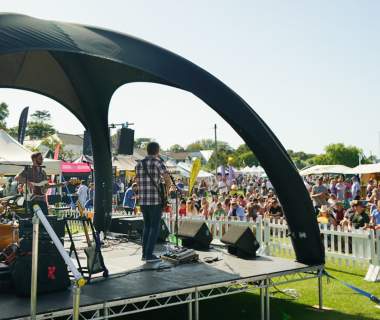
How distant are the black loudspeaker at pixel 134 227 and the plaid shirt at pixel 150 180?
2752 mm

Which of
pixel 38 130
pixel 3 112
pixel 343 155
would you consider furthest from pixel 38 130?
pixel 343 155

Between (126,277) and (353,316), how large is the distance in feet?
11.2

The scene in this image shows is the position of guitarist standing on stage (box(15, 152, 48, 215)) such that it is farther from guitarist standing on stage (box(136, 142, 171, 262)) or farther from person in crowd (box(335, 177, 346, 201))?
person in crowd (box(335, 177, 346, 201))

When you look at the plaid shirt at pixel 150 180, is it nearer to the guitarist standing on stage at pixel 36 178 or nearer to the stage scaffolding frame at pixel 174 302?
the stage scaffolding frame at pixel 174 302

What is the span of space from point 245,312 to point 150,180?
102 inches

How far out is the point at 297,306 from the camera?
7445 millimetres

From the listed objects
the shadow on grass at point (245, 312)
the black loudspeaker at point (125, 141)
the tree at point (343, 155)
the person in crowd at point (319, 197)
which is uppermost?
the tree at point (343, 155)

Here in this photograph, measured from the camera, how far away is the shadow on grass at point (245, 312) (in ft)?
22.7

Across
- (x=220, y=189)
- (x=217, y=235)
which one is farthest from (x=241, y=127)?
(x=220, y=189)

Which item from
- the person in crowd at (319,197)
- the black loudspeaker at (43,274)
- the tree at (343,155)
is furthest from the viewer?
the tree at (343,155)

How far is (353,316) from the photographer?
6797 mm

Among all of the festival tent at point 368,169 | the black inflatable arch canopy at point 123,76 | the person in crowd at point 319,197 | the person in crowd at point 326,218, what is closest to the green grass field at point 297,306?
the black inflatable arch canopy at point 123,76

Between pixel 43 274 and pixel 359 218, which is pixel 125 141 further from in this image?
pixel 43 274

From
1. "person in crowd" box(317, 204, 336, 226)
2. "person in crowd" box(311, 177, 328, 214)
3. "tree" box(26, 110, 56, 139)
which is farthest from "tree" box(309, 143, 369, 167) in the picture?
"person in crowd" box(317, 204, 336, 226)
